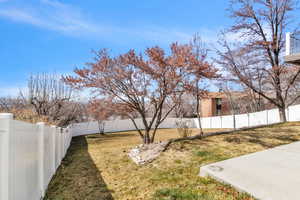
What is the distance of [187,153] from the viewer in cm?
594

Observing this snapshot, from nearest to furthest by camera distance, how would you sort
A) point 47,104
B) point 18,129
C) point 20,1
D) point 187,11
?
point 18,129
point 20,1
point 187,11
point 47,104

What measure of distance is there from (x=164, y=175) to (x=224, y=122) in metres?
16.7

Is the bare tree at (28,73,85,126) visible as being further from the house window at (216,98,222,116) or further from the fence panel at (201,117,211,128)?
the house window at (216,98,222,116)

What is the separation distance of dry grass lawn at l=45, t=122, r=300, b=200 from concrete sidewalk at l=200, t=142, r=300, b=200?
0.73 feet

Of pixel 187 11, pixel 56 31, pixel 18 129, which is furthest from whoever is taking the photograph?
pixel 56 31

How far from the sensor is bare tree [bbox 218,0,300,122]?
1124cm

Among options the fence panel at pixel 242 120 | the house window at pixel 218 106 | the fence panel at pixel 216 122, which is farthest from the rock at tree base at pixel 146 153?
the house window at pixel 218 106

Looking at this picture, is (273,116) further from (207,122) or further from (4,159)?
(4,159)

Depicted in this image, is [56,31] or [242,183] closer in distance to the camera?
[242,183]

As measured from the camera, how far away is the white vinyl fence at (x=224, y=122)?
50.2ft

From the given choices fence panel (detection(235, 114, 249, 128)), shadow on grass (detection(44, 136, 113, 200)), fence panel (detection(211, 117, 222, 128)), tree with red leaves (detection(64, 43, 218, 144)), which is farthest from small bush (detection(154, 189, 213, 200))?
fence panel (detection(211, 117, 222, 128))

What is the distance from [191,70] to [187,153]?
2946 mm

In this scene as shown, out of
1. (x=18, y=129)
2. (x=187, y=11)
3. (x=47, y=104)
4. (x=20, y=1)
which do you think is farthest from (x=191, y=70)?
(x=47, y=104)

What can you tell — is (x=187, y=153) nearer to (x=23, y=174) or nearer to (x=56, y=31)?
(x=23, y=174)
